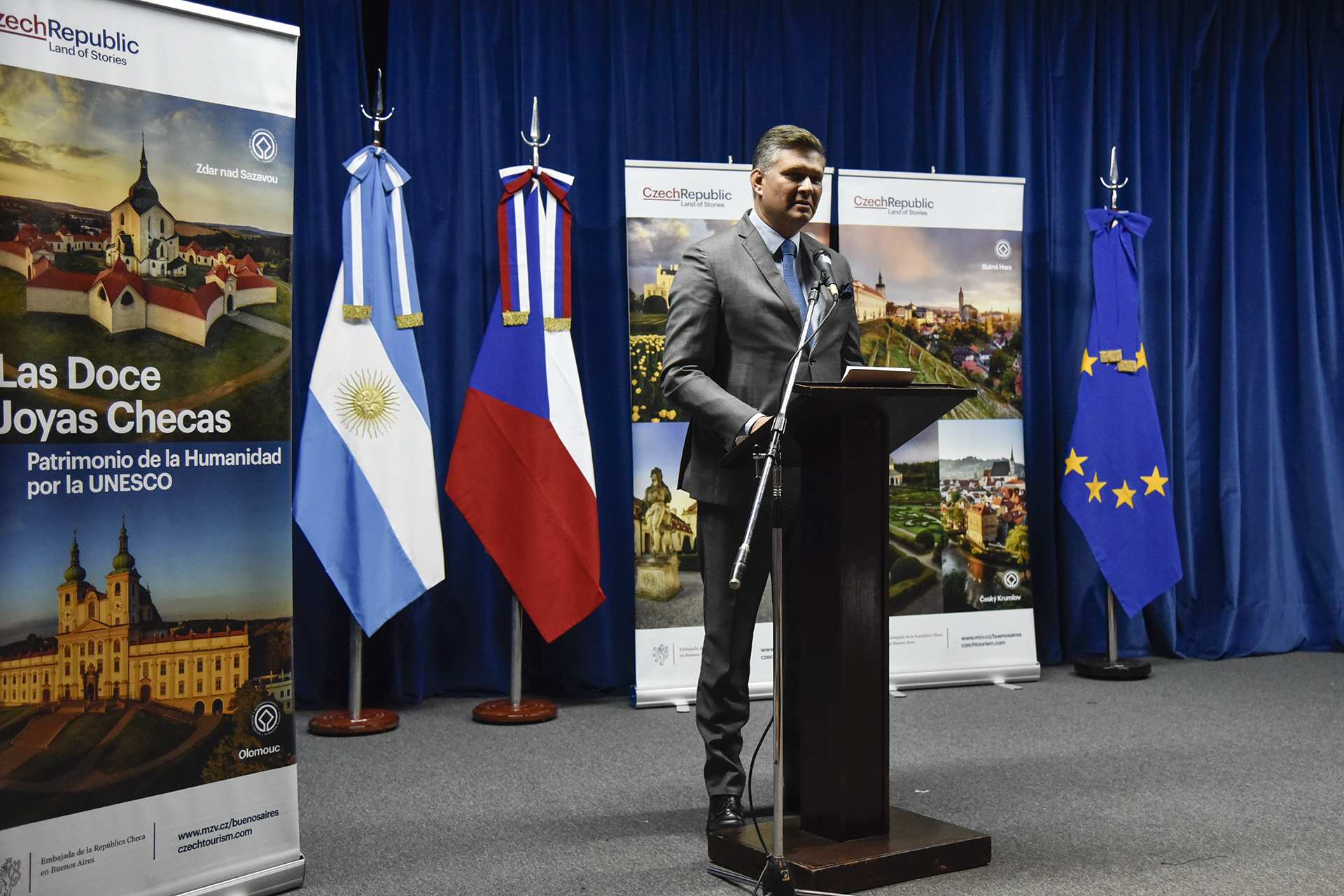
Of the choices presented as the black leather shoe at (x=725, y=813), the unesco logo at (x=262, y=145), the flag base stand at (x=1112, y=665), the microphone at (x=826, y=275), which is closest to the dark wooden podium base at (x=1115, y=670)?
the flag base stand at (x=1112, y=665)

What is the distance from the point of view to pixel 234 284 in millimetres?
2248

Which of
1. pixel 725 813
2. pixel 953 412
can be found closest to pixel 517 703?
pixel 725 813

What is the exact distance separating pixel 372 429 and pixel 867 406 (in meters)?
2.20

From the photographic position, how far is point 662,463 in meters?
4.28

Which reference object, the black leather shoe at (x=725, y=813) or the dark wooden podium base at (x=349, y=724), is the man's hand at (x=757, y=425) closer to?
the black leather shoe at (x=725, y=813)

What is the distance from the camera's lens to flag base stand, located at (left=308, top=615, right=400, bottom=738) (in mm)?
3807

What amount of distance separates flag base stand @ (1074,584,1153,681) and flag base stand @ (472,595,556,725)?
7.69ft

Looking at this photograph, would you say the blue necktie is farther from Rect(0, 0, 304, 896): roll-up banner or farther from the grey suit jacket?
Rect(0, 0, 304, 896): roll-up banner

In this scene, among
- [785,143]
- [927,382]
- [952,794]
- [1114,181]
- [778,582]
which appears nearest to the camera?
[778,582]

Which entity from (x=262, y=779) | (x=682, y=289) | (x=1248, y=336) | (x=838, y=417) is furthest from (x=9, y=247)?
(x=1248, y=336)

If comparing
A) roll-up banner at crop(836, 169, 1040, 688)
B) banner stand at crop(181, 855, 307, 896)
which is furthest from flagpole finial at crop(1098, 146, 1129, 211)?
banner stand at crop(181, 855, 307, 896)

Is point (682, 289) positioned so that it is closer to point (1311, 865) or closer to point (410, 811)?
point (410, 811)

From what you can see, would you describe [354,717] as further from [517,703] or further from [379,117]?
[379,117]

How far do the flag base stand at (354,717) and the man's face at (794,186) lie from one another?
2.30m
